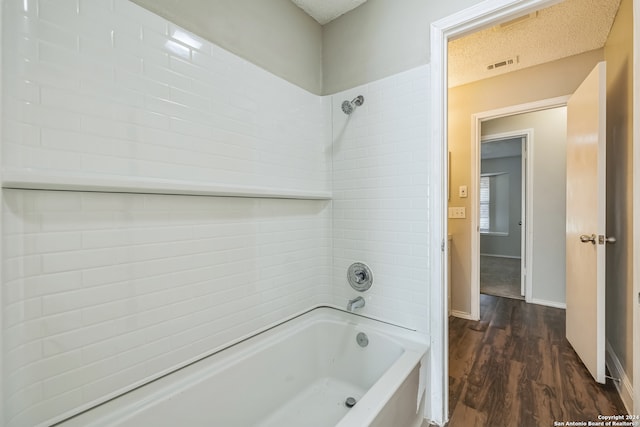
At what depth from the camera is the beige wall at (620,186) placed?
1537mm

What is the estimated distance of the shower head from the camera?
167 centimetres

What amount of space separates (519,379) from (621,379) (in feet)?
1.74

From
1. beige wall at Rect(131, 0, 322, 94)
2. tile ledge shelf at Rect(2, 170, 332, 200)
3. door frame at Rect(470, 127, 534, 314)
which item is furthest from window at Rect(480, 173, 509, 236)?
tile ledge shelf at Rect(2, 170, 332, 200)

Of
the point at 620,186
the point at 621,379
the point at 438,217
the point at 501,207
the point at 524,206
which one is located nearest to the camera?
the point at 438,217

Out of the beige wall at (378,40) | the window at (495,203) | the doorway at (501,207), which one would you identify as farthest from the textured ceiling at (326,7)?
the window at (495,203)

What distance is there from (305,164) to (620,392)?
2337 millimetres

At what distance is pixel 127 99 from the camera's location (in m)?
0.97

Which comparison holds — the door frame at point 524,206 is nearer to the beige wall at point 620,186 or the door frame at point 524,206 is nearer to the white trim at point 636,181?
the beige wall at point 620,186

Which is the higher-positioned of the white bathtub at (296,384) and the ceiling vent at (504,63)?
the ceiling vent at (504,63)

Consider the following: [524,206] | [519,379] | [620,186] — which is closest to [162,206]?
[519,379]

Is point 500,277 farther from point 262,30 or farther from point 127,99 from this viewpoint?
point 127,99

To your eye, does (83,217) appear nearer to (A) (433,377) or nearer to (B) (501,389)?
(A) (433,377)

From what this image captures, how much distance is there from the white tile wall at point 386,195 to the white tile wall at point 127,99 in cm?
51

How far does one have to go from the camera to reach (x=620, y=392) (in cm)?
158
